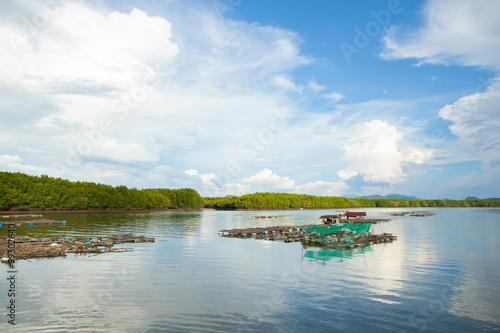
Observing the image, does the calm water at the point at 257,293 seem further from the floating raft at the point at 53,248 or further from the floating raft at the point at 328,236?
the floating raft at the point at 328,236

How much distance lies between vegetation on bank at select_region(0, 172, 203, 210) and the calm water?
119 m

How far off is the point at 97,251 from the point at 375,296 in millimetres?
30735

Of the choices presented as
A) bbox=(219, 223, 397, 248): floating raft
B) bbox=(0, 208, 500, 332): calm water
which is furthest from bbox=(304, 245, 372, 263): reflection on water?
bbox=(219, 223, 397, 248): floating raft

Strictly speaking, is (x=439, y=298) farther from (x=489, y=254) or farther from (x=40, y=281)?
(x=40, y=281)

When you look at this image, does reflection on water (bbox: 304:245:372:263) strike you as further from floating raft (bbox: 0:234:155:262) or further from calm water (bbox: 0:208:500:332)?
floating raft (bbox: 0:234:155:262)

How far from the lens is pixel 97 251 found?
3816cm

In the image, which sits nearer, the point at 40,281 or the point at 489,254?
the point at 40,281

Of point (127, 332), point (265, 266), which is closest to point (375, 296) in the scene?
point (265, 266)

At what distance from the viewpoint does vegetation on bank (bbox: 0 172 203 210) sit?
130 meters

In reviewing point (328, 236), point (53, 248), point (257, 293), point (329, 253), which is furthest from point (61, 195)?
point (257, 293)

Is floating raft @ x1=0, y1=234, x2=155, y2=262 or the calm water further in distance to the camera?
floating raft @ x1=0, y1=234, x2=155, y2=262

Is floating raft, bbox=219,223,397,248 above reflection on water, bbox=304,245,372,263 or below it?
above

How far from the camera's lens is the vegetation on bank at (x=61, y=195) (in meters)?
130

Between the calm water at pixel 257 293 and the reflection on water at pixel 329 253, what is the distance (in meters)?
0.66
